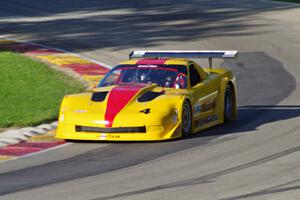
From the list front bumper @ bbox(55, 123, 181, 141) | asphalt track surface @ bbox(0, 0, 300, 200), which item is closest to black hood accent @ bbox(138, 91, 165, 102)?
front bumper @ bbox(55, 123, 181, 141)

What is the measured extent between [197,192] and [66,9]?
27626 millimetres

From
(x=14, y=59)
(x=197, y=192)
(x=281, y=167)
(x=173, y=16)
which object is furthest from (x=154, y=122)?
(x=173, y=16)

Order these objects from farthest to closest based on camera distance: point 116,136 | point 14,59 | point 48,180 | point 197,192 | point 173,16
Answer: point 173,16
point 14,59
point 116,136
point 48,180
point 197,192

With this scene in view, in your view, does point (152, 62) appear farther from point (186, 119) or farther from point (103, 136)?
point (103, 136)

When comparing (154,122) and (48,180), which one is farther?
(154,122)

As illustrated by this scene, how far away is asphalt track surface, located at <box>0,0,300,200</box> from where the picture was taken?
11805 mm

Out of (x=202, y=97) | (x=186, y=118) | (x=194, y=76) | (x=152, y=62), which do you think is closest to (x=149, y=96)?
(x=186, y=118)

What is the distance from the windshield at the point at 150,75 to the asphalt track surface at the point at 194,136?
1.02 meters

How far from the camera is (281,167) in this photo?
12.9m

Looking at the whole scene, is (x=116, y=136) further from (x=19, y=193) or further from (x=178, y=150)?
(x=19, y=193)

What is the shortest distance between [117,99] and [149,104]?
52 cm

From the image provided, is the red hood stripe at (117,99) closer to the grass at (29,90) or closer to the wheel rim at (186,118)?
the wheel rim at (186,118)

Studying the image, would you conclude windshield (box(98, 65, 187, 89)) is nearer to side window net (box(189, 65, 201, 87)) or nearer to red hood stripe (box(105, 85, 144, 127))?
side window net (box(189, 65, 201, 87))

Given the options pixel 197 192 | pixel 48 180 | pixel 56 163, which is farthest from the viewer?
pixel 56 163
